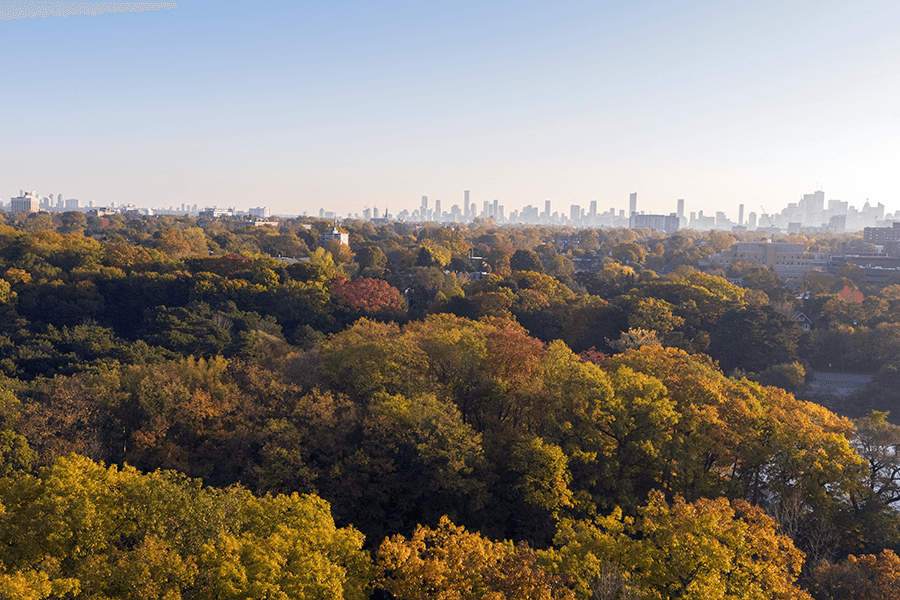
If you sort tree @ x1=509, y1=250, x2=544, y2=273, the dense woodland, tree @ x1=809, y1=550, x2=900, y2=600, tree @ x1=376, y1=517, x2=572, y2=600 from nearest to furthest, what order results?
1. tree @ x1=376, y1=517, x2=572, y2=600
2. the dense woodland
3. tree @ x1=809, y1=550, x2=900, y2=600
4. tree @ x1=509, y1=250, x2=544, y2=273

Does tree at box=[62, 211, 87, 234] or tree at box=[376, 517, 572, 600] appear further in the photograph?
tree at box=[62, 211, 87, 234]

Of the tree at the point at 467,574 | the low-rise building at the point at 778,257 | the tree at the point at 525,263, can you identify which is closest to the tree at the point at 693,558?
the tree at the point at 467,574

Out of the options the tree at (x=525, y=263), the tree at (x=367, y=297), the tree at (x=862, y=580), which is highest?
the tree at (x=525, y=263)

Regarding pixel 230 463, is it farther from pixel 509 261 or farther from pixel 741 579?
pixel 509 261

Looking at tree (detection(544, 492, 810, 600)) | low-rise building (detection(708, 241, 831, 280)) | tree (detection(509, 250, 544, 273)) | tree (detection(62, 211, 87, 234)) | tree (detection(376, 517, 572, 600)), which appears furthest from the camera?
tree (detection(62, 211, 87, 234))

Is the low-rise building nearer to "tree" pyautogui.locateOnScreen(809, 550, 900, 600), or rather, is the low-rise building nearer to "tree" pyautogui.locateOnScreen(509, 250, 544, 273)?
"tree" pyautogui.locateOnScreen(509, 250, 544, 273)

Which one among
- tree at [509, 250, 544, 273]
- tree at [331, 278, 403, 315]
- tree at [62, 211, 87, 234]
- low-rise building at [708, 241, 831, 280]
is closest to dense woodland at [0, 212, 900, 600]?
tree at [331, 278, 403, 315]

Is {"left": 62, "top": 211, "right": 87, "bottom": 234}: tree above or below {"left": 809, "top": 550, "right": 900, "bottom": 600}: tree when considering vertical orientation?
above

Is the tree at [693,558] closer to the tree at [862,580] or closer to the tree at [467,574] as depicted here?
the tree at [862,580]

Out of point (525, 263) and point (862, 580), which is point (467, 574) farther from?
point (525, 263)
